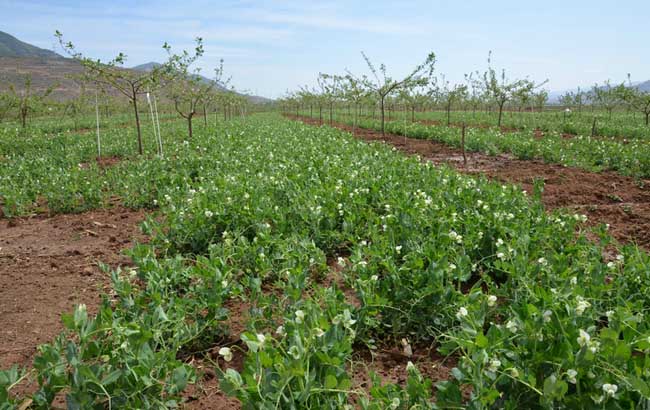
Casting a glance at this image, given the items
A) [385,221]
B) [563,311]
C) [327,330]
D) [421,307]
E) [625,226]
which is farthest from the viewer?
[625,226]

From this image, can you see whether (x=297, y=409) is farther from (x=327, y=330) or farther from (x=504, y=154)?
(x=504, y=154)

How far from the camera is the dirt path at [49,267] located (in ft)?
11.0

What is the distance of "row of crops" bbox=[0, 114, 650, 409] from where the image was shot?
1.89 m

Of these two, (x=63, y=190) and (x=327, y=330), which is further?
(x=63, y=190)

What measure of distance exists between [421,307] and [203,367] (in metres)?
1.55

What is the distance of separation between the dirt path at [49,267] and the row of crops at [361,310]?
0.28m

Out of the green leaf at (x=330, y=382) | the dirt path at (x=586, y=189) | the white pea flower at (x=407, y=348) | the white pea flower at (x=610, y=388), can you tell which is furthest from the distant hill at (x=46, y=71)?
the white pea flower at (x=610, y=388)

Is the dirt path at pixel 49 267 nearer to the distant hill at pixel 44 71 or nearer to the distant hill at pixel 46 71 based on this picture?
the distant hill at pixel 44 71

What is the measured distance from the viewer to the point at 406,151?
13.5 metres

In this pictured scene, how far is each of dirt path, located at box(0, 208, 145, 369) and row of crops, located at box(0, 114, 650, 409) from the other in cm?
28

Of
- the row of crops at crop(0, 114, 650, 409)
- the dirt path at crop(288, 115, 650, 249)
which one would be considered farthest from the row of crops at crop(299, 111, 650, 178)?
the row of crops at crop(0, 114, 650, 409)

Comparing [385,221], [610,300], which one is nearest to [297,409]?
[610,300]

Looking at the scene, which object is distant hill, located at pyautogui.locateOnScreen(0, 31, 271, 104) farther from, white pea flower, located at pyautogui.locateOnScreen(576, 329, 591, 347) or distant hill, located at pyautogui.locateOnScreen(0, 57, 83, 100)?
white pea flower, located at pyautogui.locateOnScreen(576, 329, 591, 347)

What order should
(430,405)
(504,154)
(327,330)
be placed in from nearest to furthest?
(430,405) < (327,330) < (504,154)
